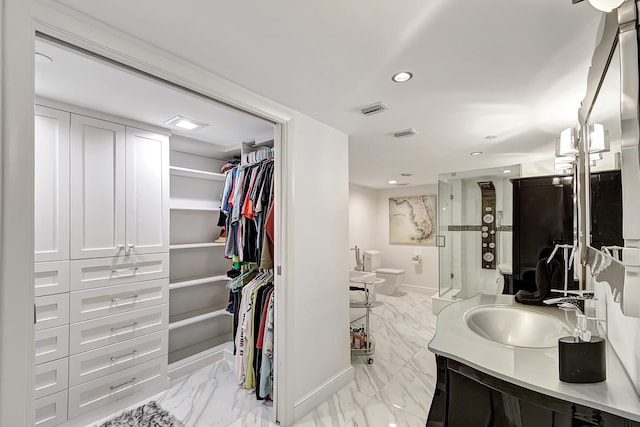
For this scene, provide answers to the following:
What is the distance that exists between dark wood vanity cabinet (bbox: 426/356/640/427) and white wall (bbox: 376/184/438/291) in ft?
15.6

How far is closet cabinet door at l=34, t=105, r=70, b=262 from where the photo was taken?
191 cm

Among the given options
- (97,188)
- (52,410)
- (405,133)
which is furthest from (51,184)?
(405,133)

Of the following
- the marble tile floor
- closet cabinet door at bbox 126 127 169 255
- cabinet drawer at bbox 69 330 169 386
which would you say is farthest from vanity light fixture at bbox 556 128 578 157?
cabinet drawer at bbox 69 330 169 386

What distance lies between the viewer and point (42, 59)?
1.48 meters

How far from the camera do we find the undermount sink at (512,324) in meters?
1.52

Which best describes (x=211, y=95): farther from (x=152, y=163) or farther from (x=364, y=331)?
(x=364, y=331)

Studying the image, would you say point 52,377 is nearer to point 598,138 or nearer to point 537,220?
point 598,138

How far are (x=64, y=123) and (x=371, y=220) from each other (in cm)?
530

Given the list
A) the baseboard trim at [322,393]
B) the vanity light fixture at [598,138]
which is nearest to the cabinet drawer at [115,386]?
the baseboard trim at [322,393]

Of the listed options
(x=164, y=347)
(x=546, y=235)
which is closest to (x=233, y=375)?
(x=164, y=347)

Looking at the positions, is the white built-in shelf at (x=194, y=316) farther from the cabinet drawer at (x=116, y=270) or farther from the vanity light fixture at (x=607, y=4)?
the vanity light fixture at (x=607, y=4)

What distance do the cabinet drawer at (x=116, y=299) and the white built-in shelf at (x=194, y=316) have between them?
345mm

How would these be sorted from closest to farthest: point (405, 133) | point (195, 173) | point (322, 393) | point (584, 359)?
1. point (584, 359)
2. point (322, 393)
3. point (405, 133)
4. point (195, 173)

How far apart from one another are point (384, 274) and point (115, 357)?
15.1ft
